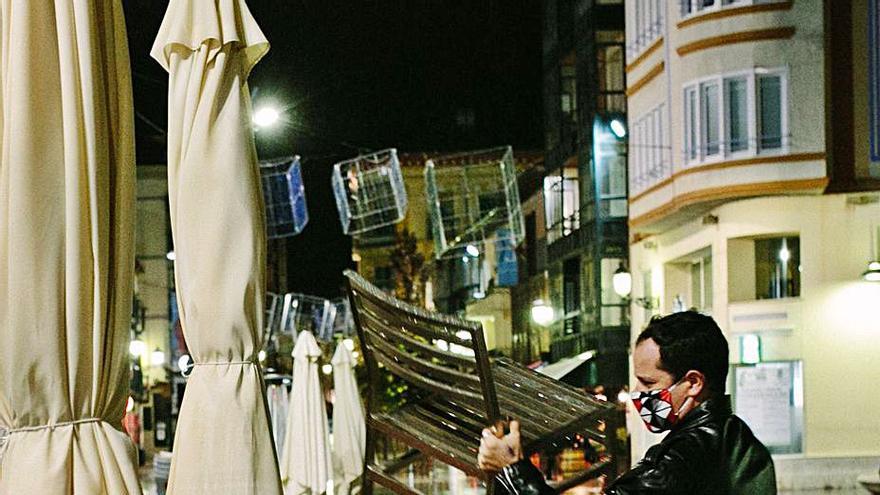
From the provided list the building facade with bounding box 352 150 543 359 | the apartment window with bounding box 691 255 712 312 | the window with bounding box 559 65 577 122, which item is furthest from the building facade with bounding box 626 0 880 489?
the building facade with bounding box 352 150 543 359

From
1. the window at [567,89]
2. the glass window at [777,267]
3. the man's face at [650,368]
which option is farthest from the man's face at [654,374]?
the window at [567,89]

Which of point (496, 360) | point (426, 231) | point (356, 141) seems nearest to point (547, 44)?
point (356, 141)

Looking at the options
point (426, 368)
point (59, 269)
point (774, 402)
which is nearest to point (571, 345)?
point (774, 402)

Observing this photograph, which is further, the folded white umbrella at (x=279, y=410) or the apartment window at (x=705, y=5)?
the apartment window at (x=705, y=5)

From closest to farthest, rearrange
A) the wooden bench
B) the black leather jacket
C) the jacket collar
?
the black leather jacket, the jacket collar, the wooden bench

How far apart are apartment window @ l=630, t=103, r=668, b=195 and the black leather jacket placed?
28033mm

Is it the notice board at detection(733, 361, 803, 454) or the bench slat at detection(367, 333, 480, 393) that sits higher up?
the bench slat at detection(367, 333, 480, 393)

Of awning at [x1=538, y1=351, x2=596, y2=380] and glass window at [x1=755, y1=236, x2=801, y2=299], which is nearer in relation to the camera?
glass window at [x1=755, y1=236, x2=801, y2=299]

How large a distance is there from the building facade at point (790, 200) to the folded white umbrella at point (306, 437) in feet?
46.7

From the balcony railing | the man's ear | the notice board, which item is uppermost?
the man's ear

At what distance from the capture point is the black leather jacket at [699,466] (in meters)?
3.48

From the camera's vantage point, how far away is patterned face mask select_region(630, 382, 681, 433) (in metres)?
3.68

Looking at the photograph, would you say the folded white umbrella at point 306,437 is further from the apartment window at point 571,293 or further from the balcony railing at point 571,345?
the apartment window at point 571,293

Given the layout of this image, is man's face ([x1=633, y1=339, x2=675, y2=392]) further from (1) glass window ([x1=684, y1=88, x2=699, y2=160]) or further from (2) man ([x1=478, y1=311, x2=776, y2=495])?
(1) glass window ([x1=684, y1=88, x2=699, y2=160])
